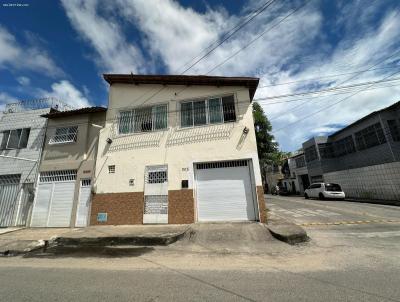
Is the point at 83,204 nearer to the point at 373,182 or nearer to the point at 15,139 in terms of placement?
the point at 15,139

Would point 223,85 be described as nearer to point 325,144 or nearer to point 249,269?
point 249,269

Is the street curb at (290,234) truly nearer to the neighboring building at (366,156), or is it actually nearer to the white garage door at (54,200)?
the white garage door at (54,200)

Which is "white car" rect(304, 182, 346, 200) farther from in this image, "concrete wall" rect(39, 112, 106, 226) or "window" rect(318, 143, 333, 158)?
"concrete wall" rect(39, 112, 106, 226)

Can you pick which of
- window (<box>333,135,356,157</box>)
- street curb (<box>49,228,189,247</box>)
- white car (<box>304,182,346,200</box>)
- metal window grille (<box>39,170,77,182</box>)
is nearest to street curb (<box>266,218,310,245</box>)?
street curb (<box>49,228,189,247</box>)

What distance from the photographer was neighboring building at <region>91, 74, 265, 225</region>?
948cm

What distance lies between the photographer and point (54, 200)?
447 inches

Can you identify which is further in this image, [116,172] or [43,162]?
[43,162]

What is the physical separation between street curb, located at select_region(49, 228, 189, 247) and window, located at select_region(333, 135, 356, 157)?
1039 inches

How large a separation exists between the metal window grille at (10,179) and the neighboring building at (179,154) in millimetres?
5742

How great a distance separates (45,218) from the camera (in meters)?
11.2

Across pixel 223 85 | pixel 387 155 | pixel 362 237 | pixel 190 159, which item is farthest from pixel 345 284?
pixel 387 155

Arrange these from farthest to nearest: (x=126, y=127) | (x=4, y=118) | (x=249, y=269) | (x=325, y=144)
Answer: (x=325, y=144)
(x=4, y=118)
(x=126, y=127)
(x=249, y=269)

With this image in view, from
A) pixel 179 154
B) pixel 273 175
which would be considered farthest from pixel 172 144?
pixel 273 175

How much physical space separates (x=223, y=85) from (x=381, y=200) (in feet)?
55.5
